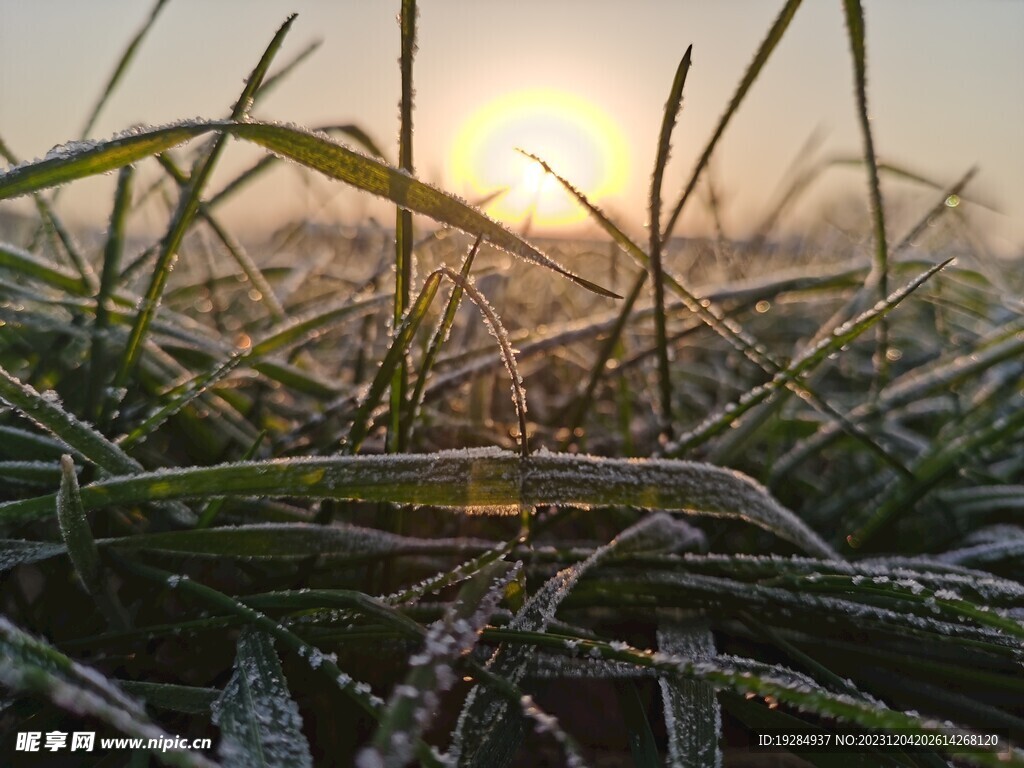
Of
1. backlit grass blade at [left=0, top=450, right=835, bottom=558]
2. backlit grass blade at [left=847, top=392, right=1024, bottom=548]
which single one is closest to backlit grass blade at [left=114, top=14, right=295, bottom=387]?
backlit grass blade at [left=0, top=450, right=835, bottom=558]

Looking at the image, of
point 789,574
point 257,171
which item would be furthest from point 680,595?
point 257,171

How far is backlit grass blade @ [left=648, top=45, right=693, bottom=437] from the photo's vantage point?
0.42 meters

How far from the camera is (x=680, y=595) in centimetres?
45

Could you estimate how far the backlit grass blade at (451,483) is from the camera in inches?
15.2

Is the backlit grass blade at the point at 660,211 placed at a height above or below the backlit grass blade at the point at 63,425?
above

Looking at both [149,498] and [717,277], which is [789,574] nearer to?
[149,498]

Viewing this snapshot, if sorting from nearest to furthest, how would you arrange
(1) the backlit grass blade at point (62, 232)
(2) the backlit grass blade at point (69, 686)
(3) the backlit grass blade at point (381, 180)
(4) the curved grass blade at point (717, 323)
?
(2) the backlit grass blade at point (69, 686)
(3) the backlit grass blade at point (381, 180)
(4) the curved grass blade at point (717, 323)
(1) the backlit grass blade at point (62, 232)

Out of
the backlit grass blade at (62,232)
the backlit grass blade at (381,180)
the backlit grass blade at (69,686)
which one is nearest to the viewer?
the backlit grass blade at (69,686)

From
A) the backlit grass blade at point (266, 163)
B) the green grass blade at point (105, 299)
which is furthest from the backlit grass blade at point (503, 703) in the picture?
the backlit grass blade at point (266, 163)

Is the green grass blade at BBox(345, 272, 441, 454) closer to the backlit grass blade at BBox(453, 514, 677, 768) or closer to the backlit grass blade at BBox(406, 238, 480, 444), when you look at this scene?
the backlit grass blade at BBox(406, 238, 480, 444)

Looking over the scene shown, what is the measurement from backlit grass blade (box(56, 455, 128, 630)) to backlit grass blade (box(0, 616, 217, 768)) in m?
0.09

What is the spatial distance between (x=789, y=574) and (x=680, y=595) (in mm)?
65

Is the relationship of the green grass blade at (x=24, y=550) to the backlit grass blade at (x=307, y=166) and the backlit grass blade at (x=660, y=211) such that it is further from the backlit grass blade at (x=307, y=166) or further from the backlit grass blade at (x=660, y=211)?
the backlit grass blade at (x=660, y=211)

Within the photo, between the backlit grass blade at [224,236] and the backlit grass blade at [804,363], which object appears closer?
the backlit grass blade at [804,363]
